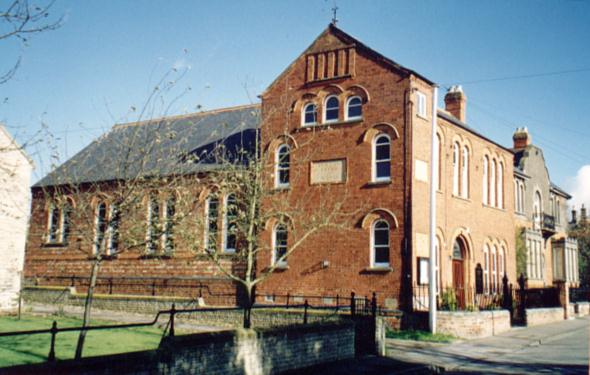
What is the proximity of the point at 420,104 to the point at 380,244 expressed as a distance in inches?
235

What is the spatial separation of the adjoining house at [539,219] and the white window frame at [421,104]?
45.8 feet

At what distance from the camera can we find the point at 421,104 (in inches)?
918

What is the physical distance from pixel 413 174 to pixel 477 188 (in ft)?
24.1

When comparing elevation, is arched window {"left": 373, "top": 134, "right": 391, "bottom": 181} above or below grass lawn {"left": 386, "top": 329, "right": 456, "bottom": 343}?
above

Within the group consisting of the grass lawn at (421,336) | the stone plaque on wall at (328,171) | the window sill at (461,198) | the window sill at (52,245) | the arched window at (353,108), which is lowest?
the grass lawn at (421,336)

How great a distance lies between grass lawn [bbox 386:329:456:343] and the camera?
18.7 meters

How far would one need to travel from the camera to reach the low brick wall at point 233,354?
29.1 ft

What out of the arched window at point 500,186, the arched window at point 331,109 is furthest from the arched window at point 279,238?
the arched window at point 500,186

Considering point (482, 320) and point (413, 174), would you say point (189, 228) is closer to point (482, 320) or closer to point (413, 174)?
point (413, 174)

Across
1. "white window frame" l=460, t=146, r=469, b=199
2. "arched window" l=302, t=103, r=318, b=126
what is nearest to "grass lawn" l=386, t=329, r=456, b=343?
"white window frame" l=460, t=146, r=469, b=199

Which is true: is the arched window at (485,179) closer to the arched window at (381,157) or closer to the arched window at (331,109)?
the arched window at (381,157)

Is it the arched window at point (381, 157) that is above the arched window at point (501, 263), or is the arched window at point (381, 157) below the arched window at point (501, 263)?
above

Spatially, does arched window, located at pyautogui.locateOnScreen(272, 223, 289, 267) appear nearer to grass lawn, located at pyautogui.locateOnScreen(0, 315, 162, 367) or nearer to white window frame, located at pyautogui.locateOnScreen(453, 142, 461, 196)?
grass lawn, located at pyautogui.locateOnScreen(0, 315, 162, 367)

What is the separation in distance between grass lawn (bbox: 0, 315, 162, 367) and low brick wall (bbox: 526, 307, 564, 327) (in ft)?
52.1
